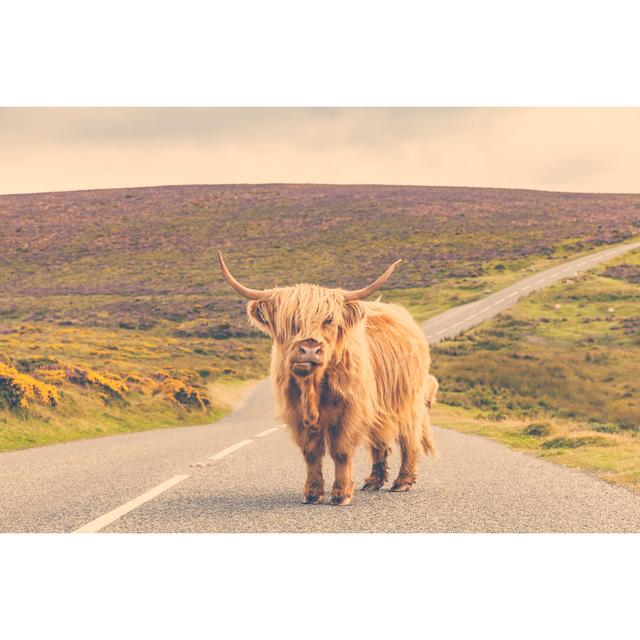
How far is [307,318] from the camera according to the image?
592cm

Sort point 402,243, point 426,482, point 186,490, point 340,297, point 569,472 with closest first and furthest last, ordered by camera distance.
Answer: point 340,297 → point 186,490 → point 426,482 → point 569,472 → point 402,243

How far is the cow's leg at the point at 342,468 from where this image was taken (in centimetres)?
648

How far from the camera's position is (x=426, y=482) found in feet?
27.1

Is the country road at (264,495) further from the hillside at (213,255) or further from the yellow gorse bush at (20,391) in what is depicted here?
the hillside at (213,255)

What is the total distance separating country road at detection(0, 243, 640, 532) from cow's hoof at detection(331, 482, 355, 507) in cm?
9

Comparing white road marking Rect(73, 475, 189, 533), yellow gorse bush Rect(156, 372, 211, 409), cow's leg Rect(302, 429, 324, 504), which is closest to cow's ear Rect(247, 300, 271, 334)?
cow's leg Rect(302, 429, 324, 504)

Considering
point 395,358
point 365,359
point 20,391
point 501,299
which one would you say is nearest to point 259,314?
point 365,359

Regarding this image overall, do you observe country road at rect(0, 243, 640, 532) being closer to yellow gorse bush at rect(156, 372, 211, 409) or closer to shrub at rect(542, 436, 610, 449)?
shrub at rect(542, 436, 610, 449)

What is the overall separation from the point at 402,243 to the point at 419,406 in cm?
4423

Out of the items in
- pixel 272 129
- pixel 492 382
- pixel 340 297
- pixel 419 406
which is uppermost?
pixel 272 129

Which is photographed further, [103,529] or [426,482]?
[426,482]

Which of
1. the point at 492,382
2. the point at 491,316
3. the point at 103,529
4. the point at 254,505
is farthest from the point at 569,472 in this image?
the point at 491,316

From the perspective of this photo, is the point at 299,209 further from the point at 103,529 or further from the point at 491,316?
the point at 103,529

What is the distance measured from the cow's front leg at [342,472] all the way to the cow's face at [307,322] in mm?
675
